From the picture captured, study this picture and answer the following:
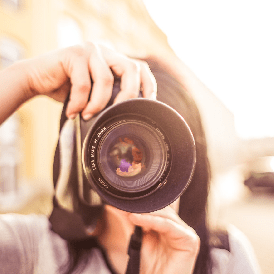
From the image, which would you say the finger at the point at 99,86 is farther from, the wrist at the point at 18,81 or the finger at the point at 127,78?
the wrist at the point at 18,81

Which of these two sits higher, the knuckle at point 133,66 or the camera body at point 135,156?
the knuckle at point 133,66

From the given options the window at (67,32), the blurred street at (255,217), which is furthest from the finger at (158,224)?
the window at (67,32)

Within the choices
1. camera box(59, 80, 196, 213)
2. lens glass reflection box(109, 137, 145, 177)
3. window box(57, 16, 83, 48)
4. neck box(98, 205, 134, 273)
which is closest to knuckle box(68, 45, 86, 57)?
camera box(59, 80, 196, 213)

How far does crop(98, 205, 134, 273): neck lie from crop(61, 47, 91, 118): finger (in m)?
0.24

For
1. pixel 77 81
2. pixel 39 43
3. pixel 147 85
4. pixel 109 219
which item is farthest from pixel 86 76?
pixel 39 43

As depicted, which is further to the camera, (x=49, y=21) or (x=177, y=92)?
(x=49, y=21)

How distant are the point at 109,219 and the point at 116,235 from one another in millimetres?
47

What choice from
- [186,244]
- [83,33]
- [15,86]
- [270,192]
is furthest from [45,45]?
[270,192]

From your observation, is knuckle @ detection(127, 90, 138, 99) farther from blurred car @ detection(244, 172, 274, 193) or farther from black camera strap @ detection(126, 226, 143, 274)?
blurred car @ detection(244, 172, 274, 193)

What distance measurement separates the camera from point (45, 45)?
4109 mm

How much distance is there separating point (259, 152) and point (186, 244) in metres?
15.3

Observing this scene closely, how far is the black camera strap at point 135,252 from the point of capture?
59cm

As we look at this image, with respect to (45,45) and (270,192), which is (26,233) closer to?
(45,45)

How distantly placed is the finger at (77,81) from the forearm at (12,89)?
4.8 inches
